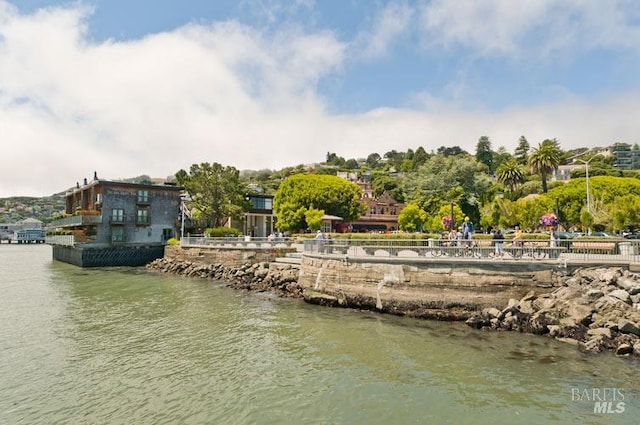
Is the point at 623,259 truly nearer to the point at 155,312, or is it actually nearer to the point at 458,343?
the point at 458,343

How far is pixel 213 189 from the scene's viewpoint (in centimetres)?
5116

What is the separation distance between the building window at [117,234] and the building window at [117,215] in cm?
121

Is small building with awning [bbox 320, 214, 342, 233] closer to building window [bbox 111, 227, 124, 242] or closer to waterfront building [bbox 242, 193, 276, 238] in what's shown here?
waterfront building [bbox 242, 193, 276, 238]

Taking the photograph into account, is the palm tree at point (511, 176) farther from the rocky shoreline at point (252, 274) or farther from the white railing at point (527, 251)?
the rocky shoreline at point (252, 274)

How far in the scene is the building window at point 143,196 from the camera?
5273 cm

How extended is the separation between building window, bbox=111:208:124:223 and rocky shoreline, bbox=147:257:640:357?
43847 millimetres

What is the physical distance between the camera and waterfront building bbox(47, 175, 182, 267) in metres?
48.4

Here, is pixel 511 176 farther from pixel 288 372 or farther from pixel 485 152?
pixel 485 152

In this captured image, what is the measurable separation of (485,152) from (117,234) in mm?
127013

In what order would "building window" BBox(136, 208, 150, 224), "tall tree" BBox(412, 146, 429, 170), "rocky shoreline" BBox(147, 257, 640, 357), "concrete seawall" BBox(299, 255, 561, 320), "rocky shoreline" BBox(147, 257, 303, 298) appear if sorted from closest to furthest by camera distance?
"rocky shoreline" BBox(147, 257, 640, 357) → "concrete seawall" BBox(299, 255, 561, 320) → "rocky shoreline" BBox(147, 257, 303, 298) → "building window" BBox(136, 208, 150, 224) → "tall tree" BBox(412, 146, 429, 170)

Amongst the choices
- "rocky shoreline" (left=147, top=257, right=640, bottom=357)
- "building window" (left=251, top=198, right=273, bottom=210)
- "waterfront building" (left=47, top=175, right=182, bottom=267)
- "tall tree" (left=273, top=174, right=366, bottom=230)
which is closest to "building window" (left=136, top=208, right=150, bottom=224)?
"waterfront building" (left=47, top=175, right=182, bottom=267)

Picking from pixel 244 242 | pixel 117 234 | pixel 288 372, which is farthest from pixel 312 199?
pixel 288 372

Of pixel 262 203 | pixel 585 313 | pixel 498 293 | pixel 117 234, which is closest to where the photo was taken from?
pixel 585 313

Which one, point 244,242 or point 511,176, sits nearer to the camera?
point 244,242
